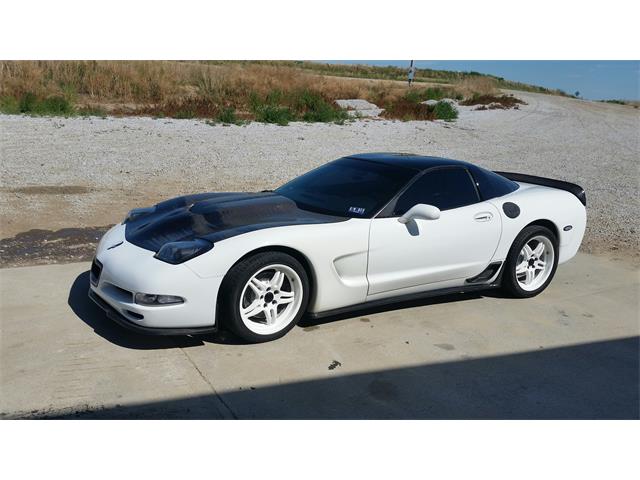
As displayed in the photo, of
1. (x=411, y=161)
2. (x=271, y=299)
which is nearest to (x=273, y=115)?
(x=411, y=161)

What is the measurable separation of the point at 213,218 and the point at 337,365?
1.45 metres

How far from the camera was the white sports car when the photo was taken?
13.1ft

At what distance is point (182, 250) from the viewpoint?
13.1 ft

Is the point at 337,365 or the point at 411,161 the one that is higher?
the point at 411,161

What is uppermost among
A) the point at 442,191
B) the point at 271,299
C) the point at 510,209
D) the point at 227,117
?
the point at 442,191

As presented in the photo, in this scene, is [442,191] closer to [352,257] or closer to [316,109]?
[352,257]

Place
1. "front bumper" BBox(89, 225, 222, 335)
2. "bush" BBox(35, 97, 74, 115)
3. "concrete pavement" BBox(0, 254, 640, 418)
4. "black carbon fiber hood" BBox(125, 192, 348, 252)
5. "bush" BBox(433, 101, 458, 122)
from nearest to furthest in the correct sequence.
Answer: "concrete pavement" BBox(0, 254, 640, 418)
"front bumper" BBox(89, 225, 222, 335)
"black carbon fiber hood" BBox(125, 192, 348, 252)
"bush" BBox(35, 97, 74, 115)
"bush" BBox(433, 101, 458, 122)

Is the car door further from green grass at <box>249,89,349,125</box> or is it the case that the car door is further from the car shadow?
green grass at <box>249,89,349,125</box>

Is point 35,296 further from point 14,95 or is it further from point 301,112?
point 301,112

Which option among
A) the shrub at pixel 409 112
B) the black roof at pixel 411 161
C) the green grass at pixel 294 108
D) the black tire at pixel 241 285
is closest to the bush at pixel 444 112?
the shrub at pixel 409 112

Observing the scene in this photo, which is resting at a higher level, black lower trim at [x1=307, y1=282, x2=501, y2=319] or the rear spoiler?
the rear spoiler

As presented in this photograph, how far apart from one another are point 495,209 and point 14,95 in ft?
54.1

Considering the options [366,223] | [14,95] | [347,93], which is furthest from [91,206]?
[347,93]

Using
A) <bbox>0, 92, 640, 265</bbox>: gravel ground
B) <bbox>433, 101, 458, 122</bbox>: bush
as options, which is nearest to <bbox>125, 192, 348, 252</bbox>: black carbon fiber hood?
<bbox>0, 92, 640, 265</bbox>: gravel ground
